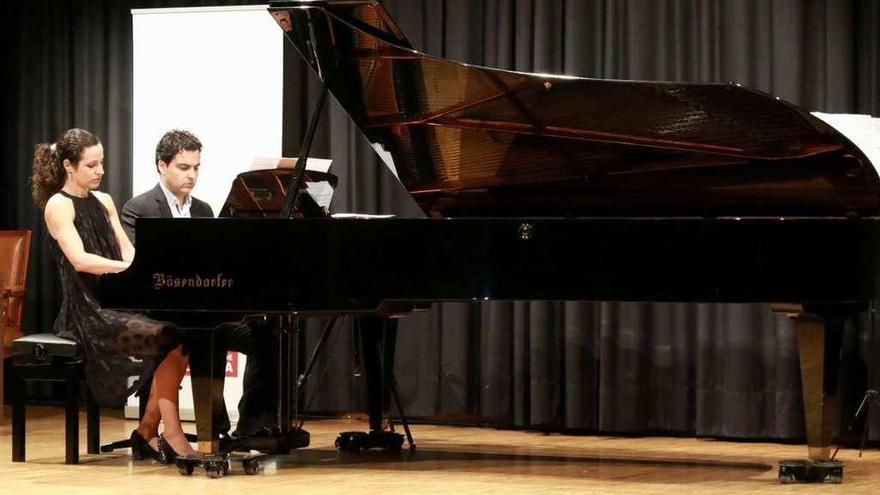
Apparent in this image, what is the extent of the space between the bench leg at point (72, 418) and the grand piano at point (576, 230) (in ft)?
2.14

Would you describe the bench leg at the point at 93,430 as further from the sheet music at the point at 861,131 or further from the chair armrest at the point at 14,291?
the sheet music at the point at 861,131

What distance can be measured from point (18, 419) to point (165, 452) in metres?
0.61

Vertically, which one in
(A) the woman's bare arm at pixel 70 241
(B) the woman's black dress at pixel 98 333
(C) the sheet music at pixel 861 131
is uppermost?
(C) the sheet music at pixel 861 131

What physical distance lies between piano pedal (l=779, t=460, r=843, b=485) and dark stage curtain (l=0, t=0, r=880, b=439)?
1.34 m

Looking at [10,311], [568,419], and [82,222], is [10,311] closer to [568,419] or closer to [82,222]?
[82,222]

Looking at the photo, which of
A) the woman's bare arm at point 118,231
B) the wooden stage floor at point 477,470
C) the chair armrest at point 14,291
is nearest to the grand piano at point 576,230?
the wooden stage floor at point 477,470

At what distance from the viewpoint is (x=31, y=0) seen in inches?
316

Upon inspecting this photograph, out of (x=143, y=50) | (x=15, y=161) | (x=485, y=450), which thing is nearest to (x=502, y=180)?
(x=485, y=450)

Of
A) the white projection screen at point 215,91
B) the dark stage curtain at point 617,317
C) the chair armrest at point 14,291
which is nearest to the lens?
the dark stage curtain at point 617,317

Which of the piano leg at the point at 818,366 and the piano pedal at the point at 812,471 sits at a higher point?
the piano leg at the point at 818,366

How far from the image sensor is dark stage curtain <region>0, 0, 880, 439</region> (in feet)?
20.2

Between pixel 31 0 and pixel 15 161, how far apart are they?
→ 2.97 feet

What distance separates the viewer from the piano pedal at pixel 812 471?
4.74 m

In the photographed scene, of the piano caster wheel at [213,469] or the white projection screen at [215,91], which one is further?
the white projection screen at [215,91]
